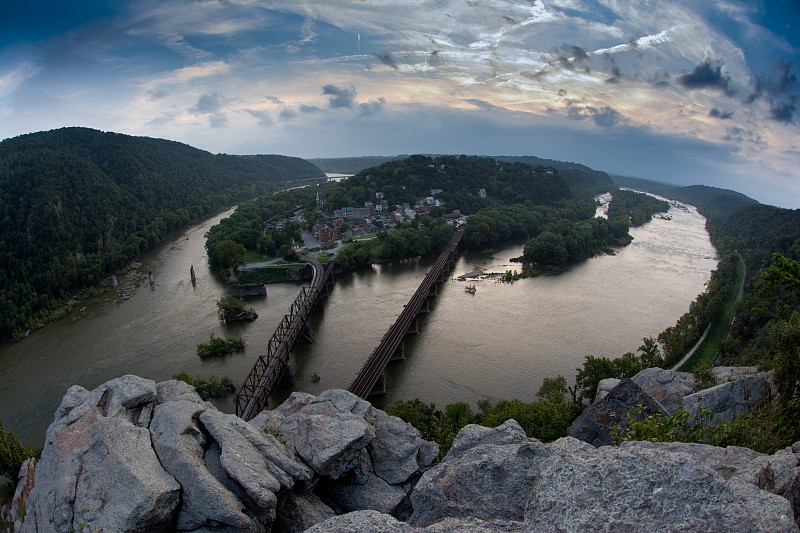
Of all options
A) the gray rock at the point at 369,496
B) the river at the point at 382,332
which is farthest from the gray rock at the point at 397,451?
the river at the point at 382,332

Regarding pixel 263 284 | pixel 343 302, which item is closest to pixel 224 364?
pixel 343 302

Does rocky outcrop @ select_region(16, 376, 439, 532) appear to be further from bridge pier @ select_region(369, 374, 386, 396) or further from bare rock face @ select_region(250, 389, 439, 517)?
bridge pier @ select_region(369, 374, 386, 396)

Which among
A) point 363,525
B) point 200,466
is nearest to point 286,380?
point 200,466

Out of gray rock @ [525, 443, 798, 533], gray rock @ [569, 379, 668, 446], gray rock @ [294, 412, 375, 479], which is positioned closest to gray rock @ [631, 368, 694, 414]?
gray rock @ [569, 379, 668, 446]

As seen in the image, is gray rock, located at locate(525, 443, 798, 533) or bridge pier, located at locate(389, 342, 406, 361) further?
bridge pier, located at locate(389, 342, 406, 361)

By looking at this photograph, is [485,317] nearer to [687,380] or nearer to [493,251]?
[687,380]
